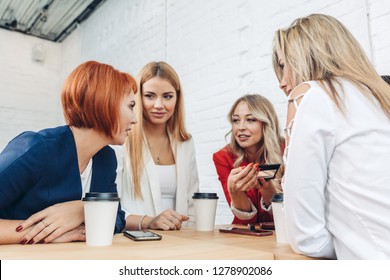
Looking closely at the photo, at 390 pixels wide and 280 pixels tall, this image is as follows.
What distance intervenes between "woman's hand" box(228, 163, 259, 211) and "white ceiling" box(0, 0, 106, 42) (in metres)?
3.28

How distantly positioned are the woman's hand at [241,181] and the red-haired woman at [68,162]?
0.39 metres

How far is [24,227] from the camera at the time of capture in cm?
76

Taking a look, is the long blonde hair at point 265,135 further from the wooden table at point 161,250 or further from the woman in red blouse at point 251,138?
the wooden table at point 161,250

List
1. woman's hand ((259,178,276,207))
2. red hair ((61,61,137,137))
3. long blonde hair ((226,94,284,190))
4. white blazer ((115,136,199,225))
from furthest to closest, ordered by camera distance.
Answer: long blonde hair ((226,94,284,190)) < white blazer ((115,136,199,225)) < woman's hand ((259,178,276,207)) < red hair ((61,61,137,137))

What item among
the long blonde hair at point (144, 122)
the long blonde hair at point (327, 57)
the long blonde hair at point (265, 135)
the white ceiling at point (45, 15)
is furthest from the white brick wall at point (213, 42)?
the long blonde hair at point (327, 57)

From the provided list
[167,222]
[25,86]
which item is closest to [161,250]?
[167,222]

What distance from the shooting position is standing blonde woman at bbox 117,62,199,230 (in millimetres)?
1402

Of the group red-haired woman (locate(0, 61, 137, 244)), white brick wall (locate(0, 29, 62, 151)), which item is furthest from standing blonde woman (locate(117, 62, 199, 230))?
white brick wall (locate(0, 29, 62, 151))

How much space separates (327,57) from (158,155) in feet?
3.21

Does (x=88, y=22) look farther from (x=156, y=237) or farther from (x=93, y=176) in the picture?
(x=156, y=237)

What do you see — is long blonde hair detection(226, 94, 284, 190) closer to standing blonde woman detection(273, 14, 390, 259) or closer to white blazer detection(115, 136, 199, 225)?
white blazer detection(115, 136, 199, 225)

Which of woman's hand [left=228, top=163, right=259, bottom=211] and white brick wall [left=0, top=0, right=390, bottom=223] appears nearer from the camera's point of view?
woman's hand [left=228, top=163, right=259, bottom=211]

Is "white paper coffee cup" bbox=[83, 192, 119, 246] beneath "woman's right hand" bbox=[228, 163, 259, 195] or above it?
beneath

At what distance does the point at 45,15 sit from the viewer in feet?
12.9
